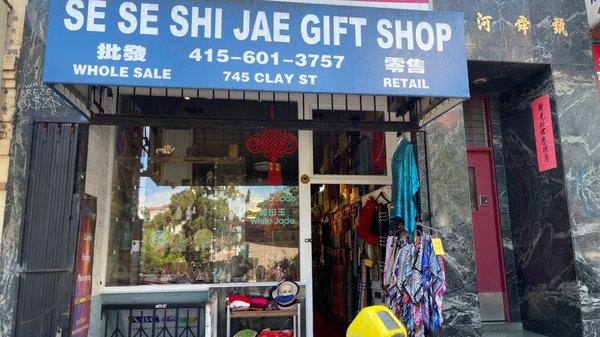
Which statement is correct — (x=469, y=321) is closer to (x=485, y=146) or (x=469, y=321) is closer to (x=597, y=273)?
(x=597, y=273)

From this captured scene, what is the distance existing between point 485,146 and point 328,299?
387cm

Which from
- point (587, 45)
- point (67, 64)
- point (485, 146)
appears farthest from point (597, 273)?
point (67, 64)

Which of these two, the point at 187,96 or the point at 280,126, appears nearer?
the point at 280,126

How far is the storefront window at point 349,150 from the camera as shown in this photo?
592cm

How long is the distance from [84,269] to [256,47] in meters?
2.75

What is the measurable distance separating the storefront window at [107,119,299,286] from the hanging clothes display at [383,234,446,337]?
4.50 feet

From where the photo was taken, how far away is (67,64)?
11.5 feet

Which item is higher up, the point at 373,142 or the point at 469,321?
the point at 373,142

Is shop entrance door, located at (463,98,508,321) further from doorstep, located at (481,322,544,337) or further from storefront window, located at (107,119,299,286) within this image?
storefront window, located at (107,119,299,286)

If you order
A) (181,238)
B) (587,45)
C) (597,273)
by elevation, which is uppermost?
(587,45)

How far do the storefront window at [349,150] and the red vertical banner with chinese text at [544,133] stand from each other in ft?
6.03

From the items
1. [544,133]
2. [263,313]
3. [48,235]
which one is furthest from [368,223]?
[48,235]

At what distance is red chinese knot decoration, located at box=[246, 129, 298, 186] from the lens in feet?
18.9

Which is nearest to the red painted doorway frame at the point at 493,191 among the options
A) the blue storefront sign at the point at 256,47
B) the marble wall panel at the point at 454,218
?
the marble wall panel at the point at 454,218
